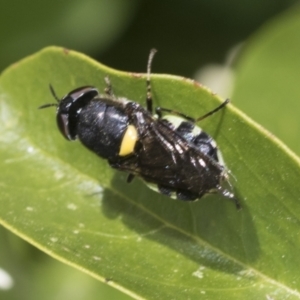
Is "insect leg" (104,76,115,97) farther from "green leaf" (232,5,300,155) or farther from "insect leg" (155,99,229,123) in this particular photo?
"green leaf" (232,5,300,155)

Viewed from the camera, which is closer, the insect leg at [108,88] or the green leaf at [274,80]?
the insect leg at [108,88]

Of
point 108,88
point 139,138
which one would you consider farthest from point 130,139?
point 108,88

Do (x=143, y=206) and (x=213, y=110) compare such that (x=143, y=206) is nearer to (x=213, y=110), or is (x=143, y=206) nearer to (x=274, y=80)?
(x=213, y=110)

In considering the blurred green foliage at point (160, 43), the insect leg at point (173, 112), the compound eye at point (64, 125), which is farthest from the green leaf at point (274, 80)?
the compound eye at point (64, 125)

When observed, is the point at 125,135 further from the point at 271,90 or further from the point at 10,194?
the point at 271,90

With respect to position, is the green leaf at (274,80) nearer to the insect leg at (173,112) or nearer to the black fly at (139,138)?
the black fly at (139,138)

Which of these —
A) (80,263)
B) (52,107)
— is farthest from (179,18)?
(80,263)
